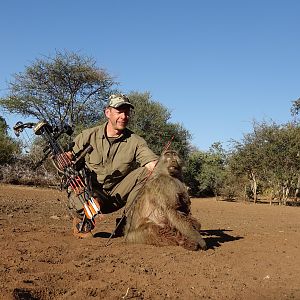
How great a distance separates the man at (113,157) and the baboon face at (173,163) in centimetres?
83

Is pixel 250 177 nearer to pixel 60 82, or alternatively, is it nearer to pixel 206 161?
pixel 206 161

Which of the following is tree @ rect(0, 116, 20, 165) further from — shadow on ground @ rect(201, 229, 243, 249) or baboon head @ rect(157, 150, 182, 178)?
baboon head @ rect(157, 150, 182, 178)

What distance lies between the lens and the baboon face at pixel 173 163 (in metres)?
5.54

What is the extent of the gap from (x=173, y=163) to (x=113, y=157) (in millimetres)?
1322

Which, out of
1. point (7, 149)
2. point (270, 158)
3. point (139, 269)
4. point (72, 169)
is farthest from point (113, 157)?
point (7, 149)

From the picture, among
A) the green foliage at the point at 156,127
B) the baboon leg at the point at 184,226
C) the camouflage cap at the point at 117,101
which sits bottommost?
the baboon leg at the point at 184,226

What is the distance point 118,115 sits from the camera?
21.1 feet

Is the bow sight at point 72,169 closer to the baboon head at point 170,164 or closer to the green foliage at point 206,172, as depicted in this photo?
the baboon head at point 170,164

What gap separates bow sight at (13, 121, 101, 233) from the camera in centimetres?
583

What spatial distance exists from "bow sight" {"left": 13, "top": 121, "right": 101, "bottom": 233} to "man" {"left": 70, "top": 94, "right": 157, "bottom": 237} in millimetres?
253

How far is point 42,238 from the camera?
18.9 feet

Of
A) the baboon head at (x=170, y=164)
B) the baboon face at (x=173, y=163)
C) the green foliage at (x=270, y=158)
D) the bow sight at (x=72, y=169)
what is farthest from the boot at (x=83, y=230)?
the green foliage at (x=270, y=158)

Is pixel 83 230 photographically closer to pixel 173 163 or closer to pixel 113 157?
pixel 113 157

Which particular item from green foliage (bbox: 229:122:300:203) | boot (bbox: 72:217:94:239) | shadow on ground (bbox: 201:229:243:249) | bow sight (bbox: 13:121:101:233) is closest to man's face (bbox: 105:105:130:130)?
bow sight (bbox: 13:121:101:233)
